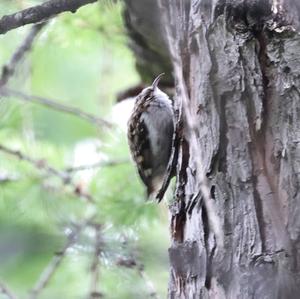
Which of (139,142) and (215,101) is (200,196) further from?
(139,142)

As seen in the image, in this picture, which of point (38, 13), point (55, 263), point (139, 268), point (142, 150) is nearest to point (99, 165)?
point (142, 150)

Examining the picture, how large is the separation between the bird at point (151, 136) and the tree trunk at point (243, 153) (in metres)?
0.52

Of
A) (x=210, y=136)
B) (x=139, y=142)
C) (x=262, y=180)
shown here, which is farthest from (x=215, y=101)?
(x=139, y=142)

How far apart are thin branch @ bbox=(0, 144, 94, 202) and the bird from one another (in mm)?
372

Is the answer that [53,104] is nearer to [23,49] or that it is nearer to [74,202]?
[23,49]

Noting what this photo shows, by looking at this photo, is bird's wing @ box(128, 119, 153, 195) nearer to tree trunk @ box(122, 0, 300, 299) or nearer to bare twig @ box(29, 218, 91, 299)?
bare twig @ box(29, 218, 91, 299)

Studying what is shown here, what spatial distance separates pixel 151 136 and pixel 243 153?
0.74m

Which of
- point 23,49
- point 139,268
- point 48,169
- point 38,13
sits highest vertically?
point 23,49

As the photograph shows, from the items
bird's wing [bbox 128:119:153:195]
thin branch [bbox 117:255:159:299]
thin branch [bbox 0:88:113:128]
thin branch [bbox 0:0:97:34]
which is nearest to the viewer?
thin branch [bbox 0:0:97:34]

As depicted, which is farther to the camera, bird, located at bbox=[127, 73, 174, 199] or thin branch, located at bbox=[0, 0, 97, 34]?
bird, located at bbox=[127, 73, 174, 199]

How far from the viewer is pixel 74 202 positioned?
293 cm

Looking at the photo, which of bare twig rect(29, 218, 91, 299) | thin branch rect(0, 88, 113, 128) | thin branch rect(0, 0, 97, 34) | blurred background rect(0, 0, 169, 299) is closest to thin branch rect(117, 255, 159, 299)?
blurred background rect(0, 0, 169, 299)

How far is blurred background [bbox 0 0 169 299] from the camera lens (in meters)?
2.30

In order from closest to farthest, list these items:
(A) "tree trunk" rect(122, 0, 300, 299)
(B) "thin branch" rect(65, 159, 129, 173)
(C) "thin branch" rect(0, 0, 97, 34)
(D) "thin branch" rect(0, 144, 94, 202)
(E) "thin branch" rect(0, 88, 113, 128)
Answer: (A) "tree trunk" rect(122, 0, 300, 299)
(C) "thin branch" rect(0, 0, 97, 34)
(E) "thin branch" rect(0, 88, 113, 128)
(D) "thin branch" rect(0, 144, 94, 202)
(B) "thin branch" rect(65, 159, 129, 173)
